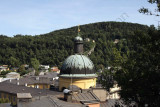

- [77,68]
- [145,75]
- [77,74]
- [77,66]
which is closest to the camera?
[145,75]

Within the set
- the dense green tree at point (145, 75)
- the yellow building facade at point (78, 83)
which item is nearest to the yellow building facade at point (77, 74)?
the yellow building facade at point (78, 83)

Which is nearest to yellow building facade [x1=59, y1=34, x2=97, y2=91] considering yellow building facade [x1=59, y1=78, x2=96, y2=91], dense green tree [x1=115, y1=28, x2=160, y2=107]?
yellow building facade [x1=59, y1=78, x2=96, y2=91]

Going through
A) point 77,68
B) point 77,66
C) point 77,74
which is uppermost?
point 77,66

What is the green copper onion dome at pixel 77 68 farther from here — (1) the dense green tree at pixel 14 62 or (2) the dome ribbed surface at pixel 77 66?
(1) the dense green tree at pixel 14 62

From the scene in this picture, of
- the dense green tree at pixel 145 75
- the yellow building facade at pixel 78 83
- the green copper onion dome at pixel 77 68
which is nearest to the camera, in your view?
the dense green tree at pixel 145 75

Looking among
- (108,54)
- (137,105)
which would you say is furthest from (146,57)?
(108,54)

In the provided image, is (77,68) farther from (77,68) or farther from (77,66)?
(77,66)

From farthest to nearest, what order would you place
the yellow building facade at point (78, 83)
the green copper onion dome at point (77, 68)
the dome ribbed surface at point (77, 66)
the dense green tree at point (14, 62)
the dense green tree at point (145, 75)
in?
the dense green tree at point (14, 62), the dome ribbed surface at point (77, 66), the green copper onion dome at point (77, 68), the yellow building facade at point (78, 83), the dense green tree at point (145, 75)

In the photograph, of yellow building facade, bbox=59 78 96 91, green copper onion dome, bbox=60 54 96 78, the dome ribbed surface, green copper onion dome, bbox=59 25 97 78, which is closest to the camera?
yellow building facade, bbox=59 78 96 91

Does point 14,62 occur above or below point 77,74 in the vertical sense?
below

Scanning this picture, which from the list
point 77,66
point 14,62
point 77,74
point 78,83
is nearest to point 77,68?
point 77,66

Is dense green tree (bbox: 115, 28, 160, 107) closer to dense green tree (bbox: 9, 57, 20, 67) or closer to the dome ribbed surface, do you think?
the dome ribbed surface

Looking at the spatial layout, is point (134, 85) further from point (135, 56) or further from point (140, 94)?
point (135, 56)

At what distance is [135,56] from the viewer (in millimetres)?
14633
